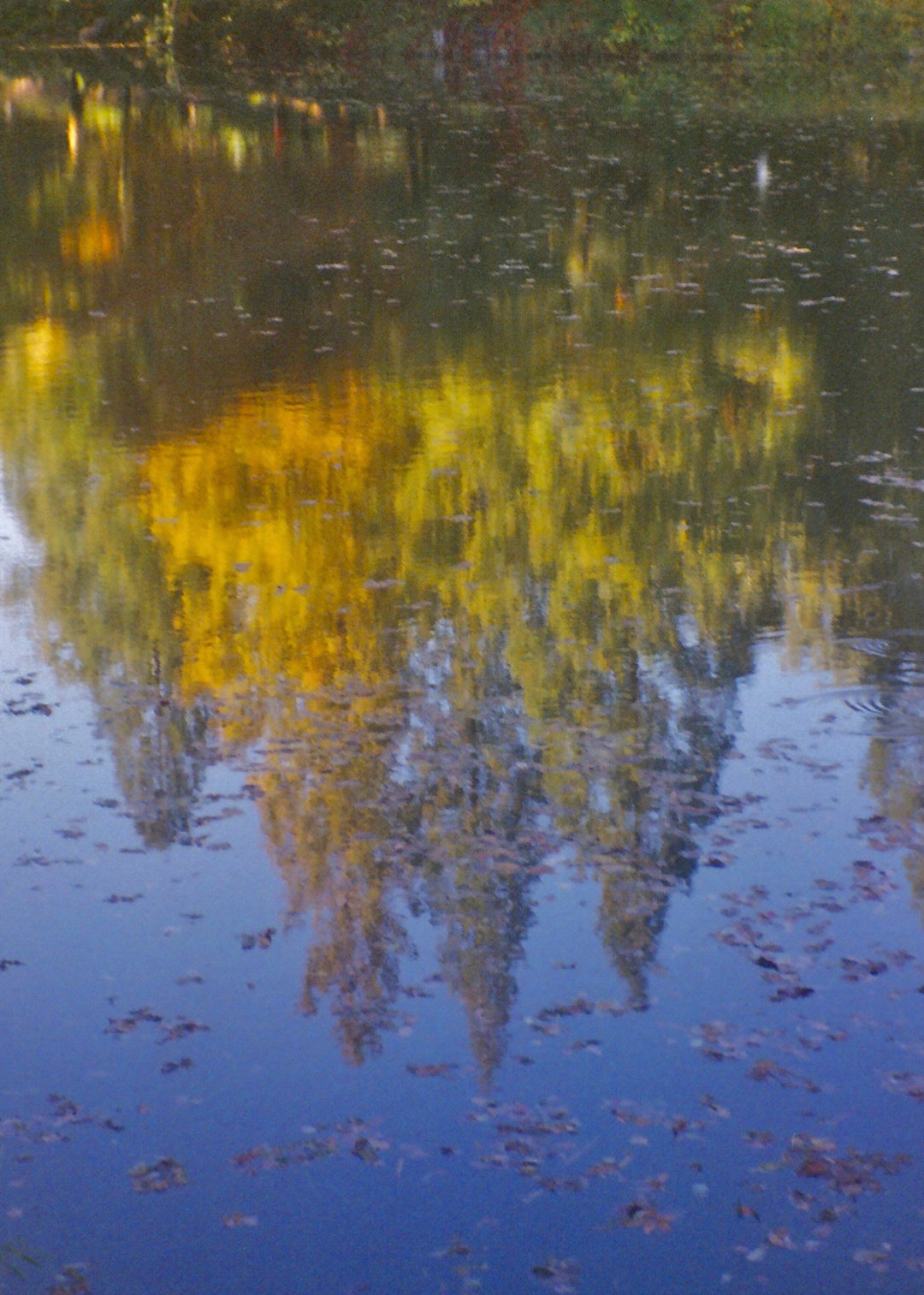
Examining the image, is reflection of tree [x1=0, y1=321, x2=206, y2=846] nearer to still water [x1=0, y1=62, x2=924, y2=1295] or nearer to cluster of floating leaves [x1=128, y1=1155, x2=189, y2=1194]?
still water [x1=0, y1=62, x2=924, y2=1295]

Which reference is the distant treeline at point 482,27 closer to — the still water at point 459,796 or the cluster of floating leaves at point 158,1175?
the still water at point 459,796

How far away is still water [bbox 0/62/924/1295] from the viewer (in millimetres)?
5266

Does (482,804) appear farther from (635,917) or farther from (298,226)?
(298,226)

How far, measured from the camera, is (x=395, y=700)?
8.67m

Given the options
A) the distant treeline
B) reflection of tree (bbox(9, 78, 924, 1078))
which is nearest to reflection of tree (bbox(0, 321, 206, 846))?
reflection of tree (bbox(9, 78, 924, 1078))

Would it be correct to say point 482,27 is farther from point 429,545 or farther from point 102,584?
point 102,584

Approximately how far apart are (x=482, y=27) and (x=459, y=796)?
5201cm

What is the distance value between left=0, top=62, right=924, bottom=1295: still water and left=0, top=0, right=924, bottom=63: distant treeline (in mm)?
37152

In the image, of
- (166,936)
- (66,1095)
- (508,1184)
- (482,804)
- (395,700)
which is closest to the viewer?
(508,1184)

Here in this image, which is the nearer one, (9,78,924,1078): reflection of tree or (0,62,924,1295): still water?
(0,62,924,1295): still water


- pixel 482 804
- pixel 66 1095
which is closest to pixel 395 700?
pixel 482 804

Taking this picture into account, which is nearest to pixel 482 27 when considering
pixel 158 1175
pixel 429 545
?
pixel 429 545

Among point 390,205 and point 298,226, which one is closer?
point 298,226

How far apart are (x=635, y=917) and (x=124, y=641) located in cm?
382
